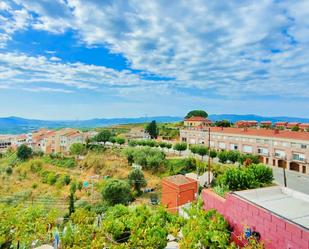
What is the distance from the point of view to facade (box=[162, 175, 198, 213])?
67.6ft

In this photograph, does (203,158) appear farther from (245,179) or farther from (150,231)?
(150,231)

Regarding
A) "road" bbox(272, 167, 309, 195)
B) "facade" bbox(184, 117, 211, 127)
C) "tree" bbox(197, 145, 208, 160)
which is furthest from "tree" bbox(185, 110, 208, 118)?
"road" bbox(272, 167, 309, 195)

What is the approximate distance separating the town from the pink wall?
0.10 feet

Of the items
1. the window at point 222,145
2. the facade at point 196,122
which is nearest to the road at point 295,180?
the window at point 222,145

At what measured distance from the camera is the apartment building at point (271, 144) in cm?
3512

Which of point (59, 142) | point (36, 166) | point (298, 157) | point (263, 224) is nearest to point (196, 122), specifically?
point (59, 142)

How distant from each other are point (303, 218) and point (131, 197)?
897 inches

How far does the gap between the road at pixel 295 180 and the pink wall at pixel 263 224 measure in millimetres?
20701

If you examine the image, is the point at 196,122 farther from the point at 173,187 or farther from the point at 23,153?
the point at 173,187

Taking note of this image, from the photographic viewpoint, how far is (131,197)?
28.7m

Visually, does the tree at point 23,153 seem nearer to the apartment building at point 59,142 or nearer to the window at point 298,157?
the apartment building at point 59,142

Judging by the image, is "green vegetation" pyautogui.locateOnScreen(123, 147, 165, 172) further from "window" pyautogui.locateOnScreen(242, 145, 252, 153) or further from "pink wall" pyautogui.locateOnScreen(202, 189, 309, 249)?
"pink wall" pyautogui.locateOnScreen(202, 189, 309, 249)

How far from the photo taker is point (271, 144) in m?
38.9

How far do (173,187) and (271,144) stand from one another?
2418 centimetres
